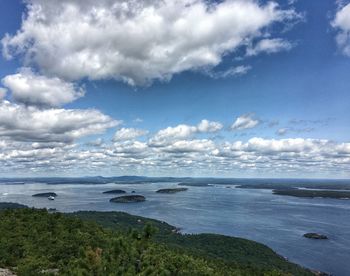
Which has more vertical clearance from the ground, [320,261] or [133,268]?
[133,268]

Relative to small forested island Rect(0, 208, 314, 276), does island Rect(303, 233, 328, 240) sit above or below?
below

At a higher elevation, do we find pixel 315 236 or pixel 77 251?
pixel 77 251

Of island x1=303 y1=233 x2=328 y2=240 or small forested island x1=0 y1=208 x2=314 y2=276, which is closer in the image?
small forested island x1=0 y1=208 x2=314 y2=276

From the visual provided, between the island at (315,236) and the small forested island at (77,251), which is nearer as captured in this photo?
the small forested island at (77,251)

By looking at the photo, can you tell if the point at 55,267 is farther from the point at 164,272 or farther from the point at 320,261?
the point at 320,261

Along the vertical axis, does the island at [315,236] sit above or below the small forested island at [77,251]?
below

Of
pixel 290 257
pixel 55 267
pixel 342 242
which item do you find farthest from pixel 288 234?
pixel 55 267

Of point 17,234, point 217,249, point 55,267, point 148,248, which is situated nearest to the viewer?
point 148,248

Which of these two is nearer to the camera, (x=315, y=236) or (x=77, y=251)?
(x=77, y=251)

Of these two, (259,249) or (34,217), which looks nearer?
(34,217)

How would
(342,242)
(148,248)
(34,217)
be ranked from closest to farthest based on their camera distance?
(148,248) < (34,217) < (342,242)

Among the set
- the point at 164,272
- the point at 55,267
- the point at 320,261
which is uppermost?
the point at 164,272
